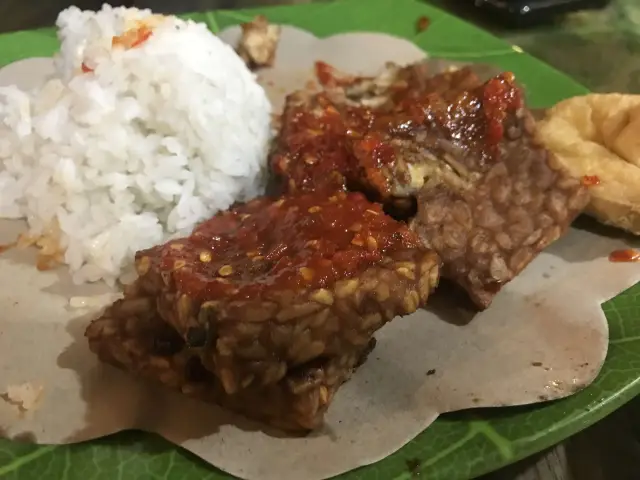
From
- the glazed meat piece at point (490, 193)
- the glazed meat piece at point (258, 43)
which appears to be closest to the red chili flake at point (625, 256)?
the glazed meat piece at point (490, 193)

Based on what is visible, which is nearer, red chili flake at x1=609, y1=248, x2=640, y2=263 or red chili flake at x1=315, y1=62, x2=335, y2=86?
red chili flake at x1=609, y1=248, x2=640, y2=263

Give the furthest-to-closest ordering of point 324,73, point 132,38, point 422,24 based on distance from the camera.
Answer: point 422,24, point 324,73, point 132,38

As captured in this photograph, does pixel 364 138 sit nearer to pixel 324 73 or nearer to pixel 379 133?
pixel 379 133

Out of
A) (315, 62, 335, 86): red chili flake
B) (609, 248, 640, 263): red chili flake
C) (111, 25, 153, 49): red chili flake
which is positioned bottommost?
(609, 248, 640, 263): red chili flake

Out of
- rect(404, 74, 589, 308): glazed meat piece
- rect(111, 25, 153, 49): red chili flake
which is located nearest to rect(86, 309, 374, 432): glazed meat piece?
rect(404, 74, 589, 308): glazed meat piece

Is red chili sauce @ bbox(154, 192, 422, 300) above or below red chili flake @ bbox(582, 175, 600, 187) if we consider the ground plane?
above

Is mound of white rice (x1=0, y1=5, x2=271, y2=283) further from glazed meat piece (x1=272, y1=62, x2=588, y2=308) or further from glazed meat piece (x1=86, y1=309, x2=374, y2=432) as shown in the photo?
→ glazed meat piece (x1=86, y1=309, x2=374, y2=432)

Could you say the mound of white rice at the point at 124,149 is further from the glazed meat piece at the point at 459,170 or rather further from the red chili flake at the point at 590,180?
the red chili flake at the point at 590,180

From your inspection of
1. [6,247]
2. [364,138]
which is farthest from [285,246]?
[6,247]
